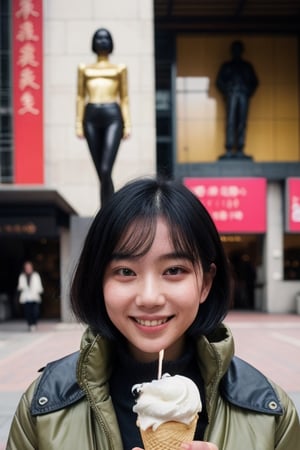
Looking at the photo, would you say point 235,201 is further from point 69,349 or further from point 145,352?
point 145,352

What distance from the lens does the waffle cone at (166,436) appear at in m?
1.34

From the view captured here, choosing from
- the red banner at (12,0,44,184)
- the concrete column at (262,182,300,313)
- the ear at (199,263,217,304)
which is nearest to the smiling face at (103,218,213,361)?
the ear at (199,263,217,304)

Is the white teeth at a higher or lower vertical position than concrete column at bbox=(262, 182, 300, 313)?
higher

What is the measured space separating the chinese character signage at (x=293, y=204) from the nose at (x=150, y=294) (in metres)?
17.1

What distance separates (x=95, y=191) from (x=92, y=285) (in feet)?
47.0

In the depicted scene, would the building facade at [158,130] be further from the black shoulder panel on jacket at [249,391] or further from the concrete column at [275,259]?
the black shoulder panel on jacket at [249,391]

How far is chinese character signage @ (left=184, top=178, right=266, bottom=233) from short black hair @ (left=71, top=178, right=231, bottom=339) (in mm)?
16372

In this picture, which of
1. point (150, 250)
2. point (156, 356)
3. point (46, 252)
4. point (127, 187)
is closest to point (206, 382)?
point (156, 356)

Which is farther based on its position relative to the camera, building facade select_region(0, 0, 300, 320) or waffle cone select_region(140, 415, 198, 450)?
building facade select_region(0, 0, 300, 320)

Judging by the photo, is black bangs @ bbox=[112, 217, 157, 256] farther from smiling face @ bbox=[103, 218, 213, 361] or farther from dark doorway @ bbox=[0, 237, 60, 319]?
dark doorway @ bbox=[0, 237, 60, 319]

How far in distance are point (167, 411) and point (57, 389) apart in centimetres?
46

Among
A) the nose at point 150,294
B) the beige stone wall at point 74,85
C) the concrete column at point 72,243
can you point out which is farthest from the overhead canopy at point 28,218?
the nose at point 150,294

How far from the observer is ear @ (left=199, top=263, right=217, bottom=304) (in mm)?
1742

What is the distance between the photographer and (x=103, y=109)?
791 cm
